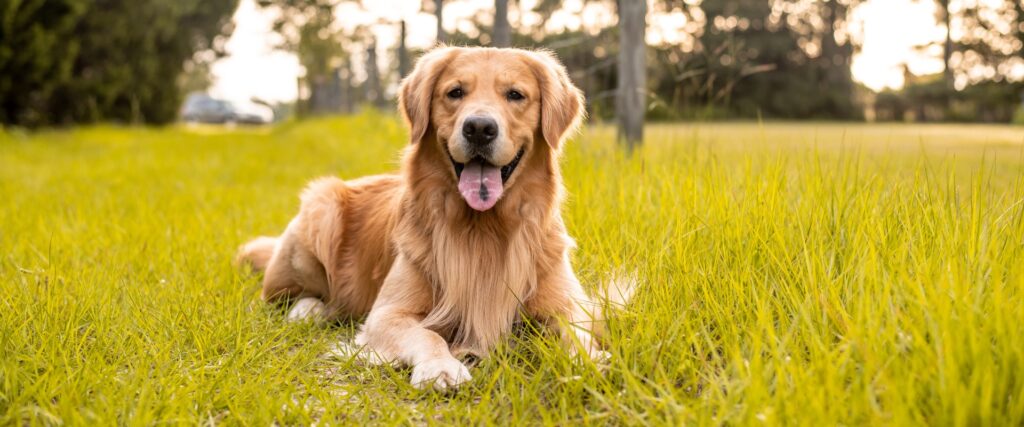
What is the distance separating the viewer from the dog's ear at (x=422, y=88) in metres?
3.13

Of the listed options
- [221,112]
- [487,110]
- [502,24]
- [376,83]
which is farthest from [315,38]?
[487,110]

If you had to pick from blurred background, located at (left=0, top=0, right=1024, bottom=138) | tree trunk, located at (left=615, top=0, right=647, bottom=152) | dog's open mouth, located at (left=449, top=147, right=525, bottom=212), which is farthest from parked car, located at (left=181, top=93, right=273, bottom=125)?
dog's open mouth, located at (left=449, top=147, right=525, bottom=212)

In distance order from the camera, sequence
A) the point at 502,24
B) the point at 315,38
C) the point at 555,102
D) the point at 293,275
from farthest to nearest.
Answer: the point at 315,38 < the point at 502,24 < the point at 293,275 < the point at 555,102

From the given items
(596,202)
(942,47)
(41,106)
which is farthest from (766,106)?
(596,202)

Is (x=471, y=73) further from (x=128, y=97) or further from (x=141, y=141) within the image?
Answer: (x=128, y=97)

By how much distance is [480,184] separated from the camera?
289 cm

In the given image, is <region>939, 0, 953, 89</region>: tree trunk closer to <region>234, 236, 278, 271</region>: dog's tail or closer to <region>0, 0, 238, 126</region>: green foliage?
<region>0, 0, 238, 126</region>: green foliage

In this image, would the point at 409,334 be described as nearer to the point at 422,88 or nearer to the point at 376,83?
the point at 422,88

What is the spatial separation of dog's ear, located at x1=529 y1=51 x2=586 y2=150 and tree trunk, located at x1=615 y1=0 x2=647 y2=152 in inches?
127

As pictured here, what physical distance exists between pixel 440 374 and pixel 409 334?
33 cm

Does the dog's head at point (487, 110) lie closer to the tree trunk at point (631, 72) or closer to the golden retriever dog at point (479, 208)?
the golden retriever dog at point (479, 208)

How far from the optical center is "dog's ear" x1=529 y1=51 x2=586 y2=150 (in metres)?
3.10

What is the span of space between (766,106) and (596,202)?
112 ft

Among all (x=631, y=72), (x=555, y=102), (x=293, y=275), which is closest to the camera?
(x=555, y=102)
